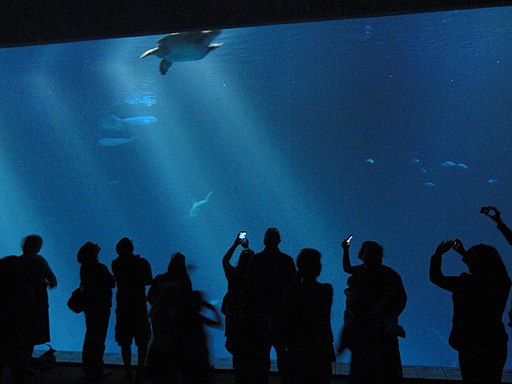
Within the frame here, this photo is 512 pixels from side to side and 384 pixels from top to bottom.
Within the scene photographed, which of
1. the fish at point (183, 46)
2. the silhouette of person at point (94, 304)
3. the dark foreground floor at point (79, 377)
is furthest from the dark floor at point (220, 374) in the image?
the fish at point (183, 46)

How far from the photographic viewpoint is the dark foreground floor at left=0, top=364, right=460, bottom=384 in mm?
4930

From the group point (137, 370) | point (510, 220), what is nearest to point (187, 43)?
point (137, 370)

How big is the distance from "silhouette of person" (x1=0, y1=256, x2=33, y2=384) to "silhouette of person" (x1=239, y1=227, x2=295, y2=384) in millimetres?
1911

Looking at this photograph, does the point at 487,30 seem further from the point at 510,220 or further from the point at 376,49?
the point at 510,220

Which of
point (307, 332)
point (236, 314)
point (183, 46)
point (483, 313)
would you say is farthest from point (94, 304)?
point (183, 46)

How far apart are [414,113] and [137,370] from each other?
4589 cm

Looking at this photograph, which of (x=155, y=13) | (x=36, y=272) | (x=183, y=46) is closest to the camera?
(x=155, y=13)

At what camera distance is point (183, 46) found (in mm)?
13172

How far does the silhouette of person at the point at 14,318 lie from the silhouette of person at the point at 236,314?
5.62 ft

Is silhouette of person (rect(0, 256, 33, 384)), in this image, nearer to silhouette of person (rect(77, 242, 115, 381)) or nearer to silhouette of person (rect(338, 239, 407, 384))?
silhouette of person (rect(77, 242, 115, 381))

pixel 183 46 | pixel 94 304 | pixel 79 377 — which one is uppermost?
pixel 183 46

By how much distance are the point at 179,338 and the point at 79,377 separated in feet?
7.87

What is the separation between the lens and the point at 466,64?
40.6 metres

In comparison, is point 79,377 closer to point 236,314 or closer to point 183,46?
point 236,314
